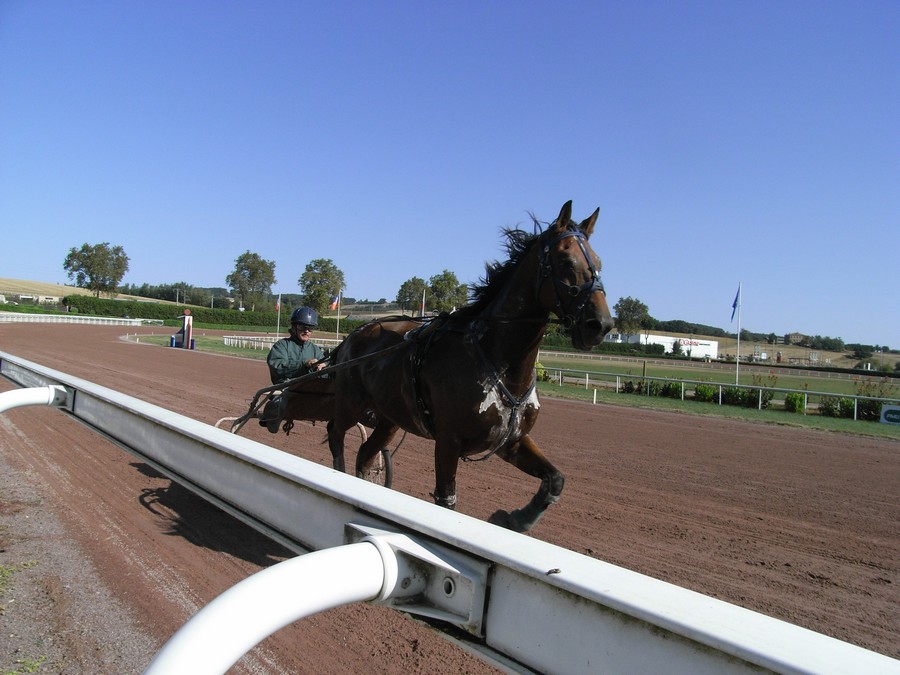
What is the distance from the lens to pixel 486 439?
3.89 meters

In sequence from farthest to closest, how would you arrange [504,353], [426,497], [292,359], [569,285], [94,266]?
1. [94,266]
2. [292,359]
3. [426,497]
4. [504,353]
5. [569,285]

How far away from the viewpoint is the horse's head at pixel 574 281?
3.38 metres

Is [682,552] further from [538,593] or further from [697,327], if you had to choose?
[697,327]

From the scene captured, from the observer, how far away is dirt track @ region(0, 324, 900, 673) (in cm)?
316

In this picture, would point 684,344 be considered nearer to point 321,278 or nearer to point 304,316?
point 321,278

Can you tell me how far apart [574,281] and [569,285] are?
0.12 ft

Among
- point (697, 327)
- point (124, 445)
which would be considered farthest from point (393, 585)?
point (697, 327)

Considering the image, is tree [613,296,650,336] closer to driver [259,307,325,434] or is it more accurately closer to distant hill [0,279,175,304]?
driver [259,307,325,434]

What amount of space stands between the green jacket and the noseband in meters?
3.10

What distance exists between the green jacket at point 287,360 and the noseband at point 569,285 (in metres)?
3.10

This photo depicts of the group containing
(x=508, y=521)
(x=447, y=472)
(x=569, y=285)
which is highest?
(x=569, y=285)

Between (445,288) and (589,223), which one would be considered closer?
(589,223)

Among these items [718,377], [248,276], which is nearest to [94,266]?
[248,276]

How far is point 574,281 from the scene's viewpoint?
3.59 meters
